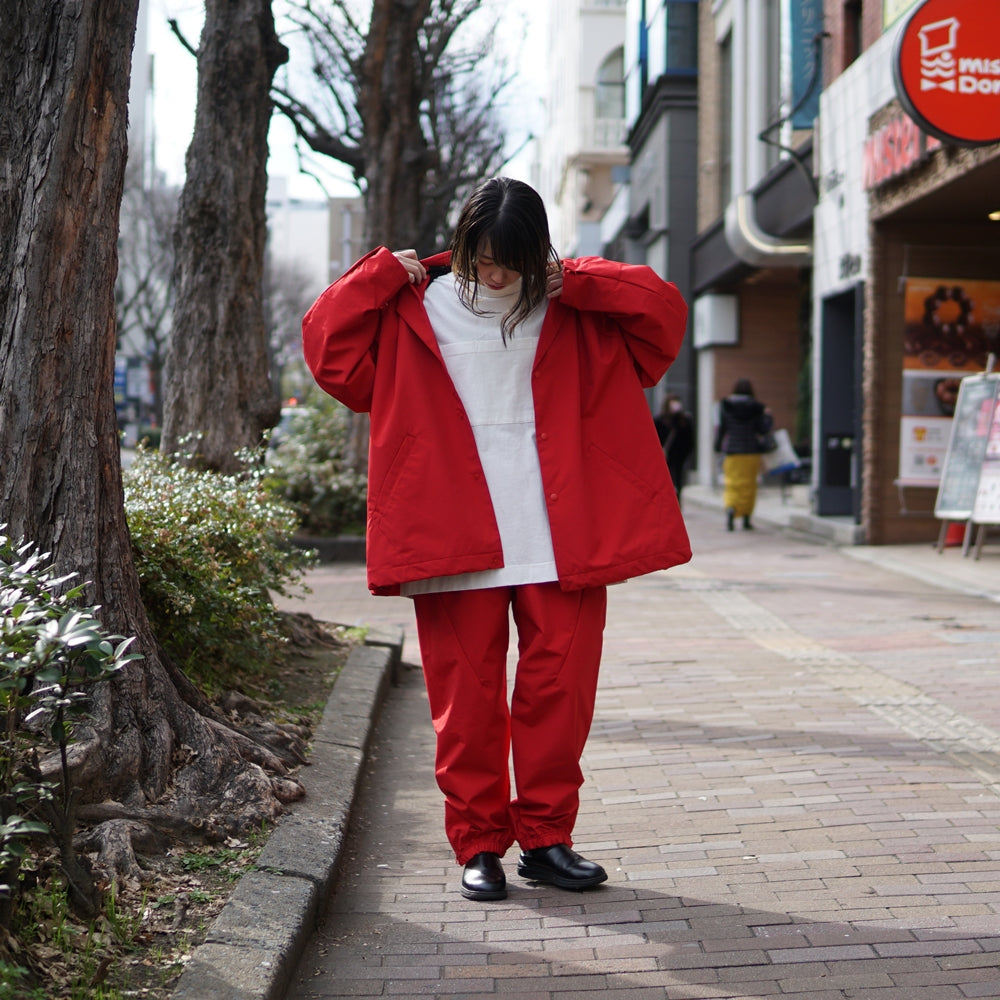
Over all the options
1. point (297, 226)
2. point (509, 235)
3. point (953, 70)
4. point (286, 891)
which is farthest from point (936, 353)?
point (297, 226)

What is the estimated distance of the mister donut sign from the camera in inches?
414

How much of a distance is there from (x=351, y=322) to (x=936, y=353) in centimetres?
1173

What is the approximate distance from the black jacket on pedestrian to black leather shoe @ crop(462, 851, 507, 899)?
43.2ft

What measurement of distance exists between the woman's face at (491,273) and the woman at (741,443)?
43.0 ft

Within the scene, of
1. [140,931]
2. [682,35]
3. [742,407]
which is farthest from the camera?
[682,35]

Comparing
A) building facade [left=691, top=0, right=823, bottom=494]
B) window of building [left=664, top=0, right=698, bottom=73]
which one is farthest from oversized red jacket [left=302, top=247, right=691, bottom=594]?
window of building [left=664, top=0, right=698, bottom=73]

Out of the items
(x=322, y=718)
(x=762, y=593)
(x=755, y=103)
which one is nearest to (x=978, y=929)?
(x=322, y=718)

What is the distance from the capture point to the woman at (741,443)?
16469 millimetres

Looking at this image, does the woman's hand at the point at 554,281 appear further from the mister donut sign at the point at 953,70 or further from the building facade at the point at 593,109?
the building facade at the point at 593,109

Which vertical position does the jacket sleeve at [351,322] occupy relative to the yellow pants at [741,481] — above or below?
above

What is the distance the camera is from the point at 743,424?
16.5 m

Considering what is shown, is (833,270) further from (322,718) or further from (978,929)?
(978,929)

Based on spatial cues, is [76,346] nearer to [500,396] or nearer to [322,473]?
[500,396]

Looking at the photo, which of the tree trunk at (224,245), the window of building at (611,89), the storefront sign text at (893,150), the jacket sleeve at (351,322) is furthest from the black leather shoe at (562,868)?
the window of building at (611,89)
